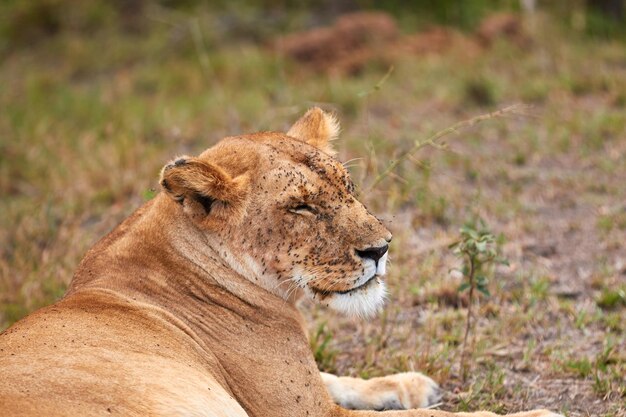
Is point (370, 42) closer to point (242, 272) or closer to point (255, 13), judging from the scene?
point (255, 13)

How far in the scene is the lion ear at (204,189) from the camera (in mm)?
3768

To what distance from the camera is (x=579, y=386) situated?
453cm

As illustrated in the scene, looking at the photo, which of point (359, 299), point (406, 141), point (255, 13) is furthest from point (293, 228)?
point (255, 13)

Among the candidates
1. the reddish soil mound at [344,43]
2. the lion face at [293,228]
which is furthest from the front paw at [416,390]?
the reddish soil mound at [344,43]

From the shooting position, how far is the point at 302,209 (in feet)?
12.9

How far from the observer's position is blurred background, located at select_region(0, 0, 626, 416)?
5.11 m

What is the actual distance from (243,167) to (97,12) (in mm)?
10762

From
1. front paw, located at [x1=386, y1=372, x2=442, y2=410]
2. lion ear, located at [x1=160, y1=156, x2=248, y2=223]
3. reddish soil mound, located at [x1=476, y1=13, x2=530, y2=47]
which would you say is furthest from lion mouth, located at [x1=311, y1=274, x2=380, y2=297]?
reddish soil mound, located at [x1=476, y1=13, x2=530, y2=47]

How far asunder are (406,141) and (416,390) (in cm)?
414

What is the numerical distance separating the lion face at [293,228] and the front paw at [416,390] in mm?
549

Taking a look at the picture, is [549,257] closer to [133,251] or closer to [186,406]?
[133,251]

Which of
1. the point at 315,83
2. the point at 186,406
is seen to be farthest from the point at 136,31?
the point at 186,406

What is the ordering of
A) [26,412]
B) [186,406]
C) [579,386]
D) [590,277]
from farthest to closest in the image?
[590,277], [579,386], [186,406], [26,412]

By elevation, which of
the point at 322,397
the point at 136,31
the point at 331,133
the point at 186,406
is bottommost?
the point at 136,31
